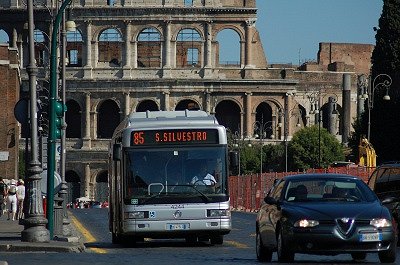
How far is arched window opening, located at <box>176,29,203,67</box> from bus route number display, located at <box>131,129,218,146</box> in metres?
134

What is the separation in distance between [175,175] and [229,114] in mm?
131937

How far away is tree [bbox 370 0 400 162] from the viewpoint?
11438 cm

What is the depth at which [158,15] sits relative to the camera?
166500 mm

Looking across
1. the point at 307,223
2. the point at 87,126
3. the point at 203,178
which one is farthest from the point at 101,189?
the point at 307,223

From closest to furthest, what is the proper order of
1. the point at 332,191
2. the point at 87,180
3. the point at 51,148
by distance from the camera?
the point at 332,191
the point at 51,148
the point at 87,180

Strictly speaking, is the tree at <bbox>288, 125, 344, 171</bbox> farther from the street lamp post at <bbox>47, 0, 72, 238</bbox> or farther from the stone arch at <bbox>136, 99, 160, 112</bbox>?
the street lamp post at <bbox>47, 0, 72, 238</bbox>

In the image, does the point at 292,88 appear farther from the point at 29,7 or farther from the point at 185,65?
the point at 29,7

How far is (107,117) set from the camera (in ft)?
544

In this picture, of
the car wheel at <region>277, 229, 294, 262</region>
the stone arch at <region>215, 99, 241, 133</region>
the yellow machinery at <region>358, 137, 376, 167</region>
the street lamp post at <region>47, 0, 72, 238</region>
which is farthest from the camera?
the stone arch at <region>215, 99, 241, 133</region>

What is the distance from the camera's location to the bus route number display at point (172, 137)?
113 ft

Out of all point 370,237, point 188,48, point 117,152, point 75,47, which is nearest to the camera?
point 370,237

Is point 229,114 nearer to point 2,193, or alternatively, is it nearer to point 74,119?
point 74,119

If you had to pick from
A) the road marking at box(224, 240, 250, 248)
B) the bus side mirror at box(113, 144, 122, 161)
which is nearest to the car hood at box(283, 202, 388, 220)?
the bus side mirror at box(113, 144, 122, 161)

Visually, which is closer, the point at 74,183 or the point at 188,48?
the point at 74,183
